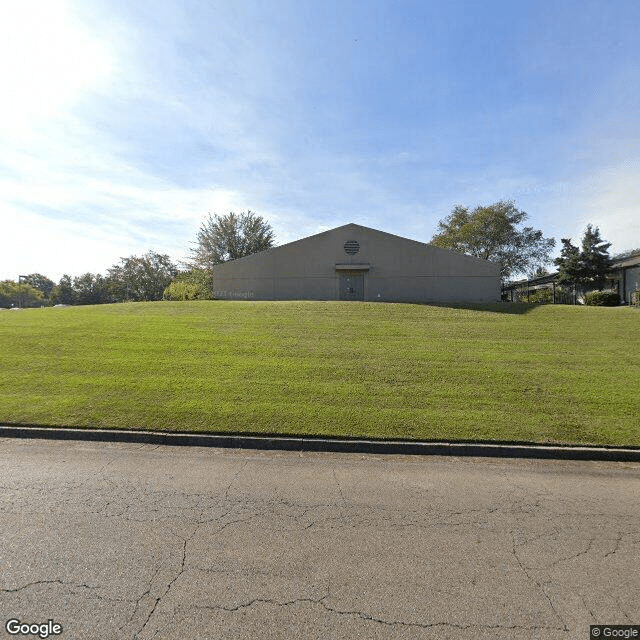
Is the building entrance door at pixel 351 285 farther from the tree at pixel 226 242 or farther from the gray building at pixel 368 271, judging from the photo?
the tree at pixel 226 242

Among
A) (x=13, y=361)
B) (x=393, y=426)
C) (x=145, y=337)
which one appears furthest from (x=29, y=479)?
(x=145, y=337)

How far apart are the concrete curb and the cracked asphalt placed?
1.40ft

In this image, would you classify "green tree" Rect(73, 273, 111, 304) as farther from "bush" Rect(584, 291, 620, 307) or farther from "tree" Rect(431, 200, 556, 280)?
"bush" Rect(584, 291, 620, 307)

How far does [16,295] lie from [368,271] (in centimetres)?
9029

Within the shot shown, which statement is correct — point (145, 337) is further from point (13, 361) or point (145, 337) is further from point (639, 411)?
point (639, 411)

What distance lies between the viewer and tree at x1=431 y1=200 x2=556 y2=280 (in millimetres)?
43125

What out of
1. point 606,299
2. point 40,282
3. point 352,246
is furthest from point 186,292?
point 40,282

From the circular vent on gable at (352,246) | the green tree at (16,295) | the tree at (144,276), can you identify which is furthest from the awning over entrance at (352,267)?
the green tree at (16,295)

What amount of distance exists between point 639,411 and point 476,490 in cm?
463

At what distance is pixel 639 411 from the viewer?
6.60 m

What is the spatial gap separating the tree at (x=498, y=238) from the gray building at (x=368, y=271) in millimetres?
19611

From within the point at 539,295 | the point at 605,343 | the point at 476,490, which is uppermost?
the point at 539,295

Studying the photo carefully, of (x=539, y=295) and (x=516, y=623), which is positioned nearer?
(x=516, y=623)

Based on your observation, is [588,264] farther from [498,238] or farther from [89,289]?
[89,289]
